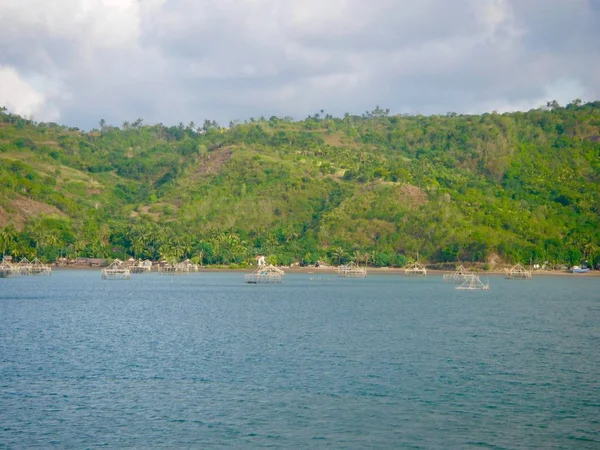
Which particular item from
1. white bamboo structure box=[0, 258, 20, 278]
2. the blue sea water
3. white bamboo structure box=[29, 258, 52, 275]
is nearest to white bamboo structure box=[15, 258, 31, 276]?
white bamboo structure box=[29, 258, 52, 275]

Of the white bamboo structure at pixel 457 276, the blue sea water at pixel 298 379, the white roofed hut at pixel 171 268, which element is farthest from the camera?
the white roofed hut at pixel 171 268

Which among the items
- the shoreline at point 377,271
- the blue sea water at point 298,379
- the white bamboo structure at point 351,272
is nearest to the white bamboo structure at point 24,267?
the shoreline at point 377,271

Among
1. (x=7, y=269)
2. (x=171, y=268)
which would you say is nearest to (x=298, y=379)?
(x=7, y=269)

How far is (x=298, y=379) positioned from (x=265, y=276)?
112 m

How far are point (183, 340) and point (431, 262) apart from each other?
5551 inches

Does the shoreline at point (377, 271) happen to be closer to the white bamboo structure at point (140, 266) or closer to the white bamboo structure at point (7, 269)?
the white bamboo structure at point (140, 266)

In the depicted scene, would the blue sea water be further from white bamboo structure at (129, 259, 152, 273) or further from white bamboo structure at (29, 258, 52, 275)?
white bamboo structure at (129, 259, 152, 273)

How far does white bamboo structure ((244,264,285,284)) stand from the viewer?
141 meters

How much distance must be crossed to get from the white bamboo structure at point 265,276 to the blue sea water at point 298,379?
210 ft

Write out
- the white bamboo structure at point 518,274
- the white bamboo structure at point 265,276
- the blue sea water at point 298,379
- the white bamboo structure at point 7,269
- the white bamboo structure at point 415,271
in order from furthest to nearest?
1. the white bamboo structure at point 415,271
2. the white bamboo structure at point 518,274
3. the white bamboo structure at point 7,269
4. the white bamboo structure at point 265,276
5. the blue sea water at point 298,379

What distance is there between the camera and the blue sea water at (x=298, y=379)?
2953 cm

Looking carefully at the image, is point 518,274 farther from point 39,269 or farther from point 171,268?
point 39,269

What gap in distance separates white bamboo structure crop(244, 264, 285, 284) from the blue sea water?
6390 centimetres

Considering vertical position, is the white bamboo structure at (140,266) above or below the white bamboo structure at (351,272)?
above
